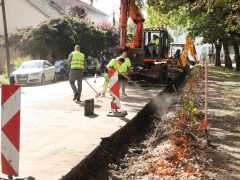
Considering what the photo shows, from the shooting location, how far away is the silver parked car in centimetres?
2708

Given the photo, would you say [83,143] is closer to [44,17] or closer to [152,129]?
[152,129]

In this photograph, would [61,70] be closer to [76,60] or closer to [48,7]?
[76,60]

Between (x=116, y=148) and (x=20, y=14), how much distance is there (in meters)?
41.8

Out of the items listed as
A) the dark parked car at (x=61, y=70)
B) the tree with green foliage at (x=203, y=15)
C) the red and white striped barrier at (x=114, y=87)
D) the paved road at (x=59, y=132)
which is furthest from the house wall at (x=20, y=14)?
the red and white striped barrier at (x=114, y=87)

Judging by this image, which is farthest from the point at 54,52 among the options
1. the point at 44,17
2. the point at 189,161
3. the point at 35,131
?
the point at 189,161

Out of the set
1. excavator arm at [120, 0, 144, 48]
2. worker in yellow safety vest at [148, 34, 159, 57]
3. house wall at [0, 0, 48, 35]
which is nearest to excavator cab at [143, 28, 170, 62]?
worker in yellow safety vest at [148, 34, 159, 57]

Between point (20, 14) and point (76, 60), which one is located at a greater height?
point (20, 14)

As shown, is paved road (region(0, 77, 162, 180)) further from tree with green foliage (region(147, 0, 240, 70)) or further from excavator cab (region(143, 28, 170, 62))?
tree with green foliage (region(147, 0, 240, 70))

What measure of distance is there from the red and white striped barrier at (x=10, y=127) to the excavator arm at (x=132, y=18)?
18400mm

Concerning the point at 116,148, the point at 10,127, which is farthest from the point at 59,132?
the point at 10,127

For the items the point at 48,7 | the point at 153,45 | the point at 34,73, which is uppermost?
the point at 48,7

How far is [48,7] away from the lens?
56.4 m

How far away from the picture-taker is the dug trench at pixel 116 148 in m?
A: 7.83

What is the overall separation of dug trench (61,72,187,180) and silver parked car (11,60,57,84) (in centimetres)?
1211
